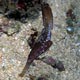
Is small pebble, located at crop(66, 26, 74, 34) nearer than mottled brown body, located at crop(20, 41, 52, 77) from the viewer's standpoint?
No

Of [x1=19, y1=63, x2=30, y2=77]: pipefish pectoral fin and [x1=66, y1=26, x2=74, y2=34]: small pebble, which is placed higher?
[x1=66, y1=26, x2=74, y2=34]: small pebble

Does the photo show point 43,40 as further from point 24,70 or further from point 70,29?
point 70,29

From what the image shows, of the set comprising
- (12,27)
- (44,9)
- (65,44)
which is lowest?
(65,44)

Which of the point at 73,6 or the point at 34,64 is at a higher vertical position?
the point at 73,6

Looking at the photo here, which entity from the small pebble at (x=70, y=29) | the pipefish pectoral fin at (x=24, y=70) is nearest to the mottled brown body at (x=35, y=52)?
the pipefish pectoral fin at (x=24, y=70)

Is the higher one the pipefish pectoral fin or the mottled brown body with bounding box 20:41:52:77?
the mottled brown body with bounding box 20:41:52:77

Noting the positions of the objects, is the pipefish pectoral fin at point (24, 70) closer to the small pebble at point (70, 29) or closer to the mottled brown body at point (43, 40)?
the mottled brown body at point (43, 40)

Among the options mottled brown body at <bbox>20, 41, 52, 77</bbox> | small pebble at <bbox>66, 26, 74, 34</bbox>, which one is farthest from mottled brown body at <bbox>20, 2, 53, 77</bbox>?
small pebble at <bbox>66, 26, 74, 34</bbox>

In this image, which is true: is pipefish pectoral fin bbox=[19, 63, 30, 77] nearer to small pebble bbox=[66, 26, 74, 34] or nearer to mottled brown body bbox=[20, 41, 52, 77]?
mottled brown body bbox=[20, 41, 52, 77]

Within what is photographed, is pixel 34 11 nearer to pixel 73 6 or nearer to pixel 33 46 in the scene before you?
pixel 33 46

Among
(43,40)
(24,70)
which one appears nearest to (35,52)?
(43,40)

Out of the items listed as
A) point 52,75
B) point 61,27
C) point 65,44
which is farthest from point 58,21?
point 52,75
